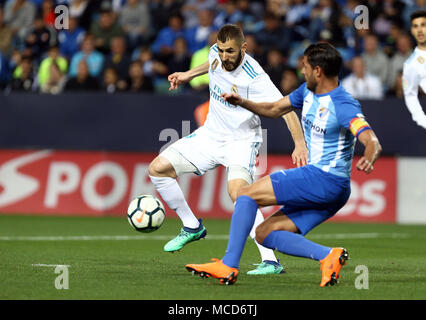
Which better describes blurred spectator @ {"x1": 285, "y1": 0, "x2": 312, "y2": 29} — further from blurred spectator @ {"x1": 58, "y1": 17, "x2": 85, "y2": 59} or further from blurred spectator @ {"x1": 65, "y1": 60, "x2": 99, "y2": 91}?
blurred spectator @ {"x1": 58, "y1": 17, "x2": 85, "y2": 59}

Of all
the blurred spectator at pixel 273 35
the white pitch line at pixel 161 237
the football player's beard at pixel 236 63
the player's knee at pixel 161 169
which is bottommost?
the white pitch line at pixel 161 237

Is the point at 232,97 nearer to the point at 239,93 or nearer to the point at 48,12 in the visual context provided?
the point at 239,93

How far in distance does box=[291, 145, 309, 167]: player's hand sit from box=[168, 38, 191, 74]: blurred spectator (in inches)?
341

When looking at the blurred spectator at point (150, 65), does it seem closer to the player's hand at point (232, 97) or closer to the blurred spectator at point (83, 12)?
the blurred spectator at point (83, 12)

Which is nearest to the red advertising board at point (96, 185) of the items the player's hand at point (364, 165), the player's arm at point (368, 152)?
the player's arm at point (368, 152)

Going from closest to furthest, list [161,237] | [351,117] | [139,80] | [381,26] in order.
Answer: [351,117] → [161,237] → [139,80] → [381,26]

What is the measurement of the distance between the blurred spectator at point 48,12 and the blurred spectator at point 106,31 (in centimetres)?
82

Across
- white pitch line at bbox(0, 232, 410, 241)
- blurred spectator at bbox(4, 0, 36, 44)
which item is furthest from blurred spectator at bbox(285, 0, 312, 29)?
blurred spectator at bbox(4, 0, 36, 44)

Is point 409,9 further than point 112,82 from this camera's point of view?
Yes

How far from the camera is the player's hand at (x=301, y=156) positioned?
7.85 meters

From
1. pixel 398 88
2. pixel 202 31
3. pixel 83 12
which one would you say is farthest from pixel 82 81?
pixel 398 88

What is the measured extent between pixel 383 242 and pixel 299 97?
5.09 metres

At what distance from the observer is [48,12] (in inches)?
704

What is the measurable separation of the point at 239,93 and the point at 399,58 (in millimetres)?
7497
